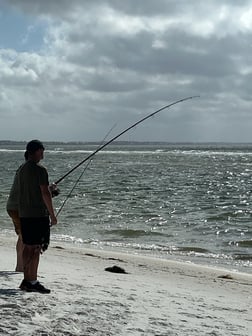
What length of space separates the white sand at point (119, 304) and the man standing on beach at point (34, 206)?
1.55 ft

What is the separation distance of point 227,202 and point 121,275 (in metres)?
16.9

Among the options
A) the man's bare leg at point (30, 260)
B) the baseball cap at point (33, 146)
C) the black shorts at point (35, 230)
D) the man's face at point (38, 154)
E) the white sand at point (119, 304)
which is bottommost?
the white sand at point (119, 304)

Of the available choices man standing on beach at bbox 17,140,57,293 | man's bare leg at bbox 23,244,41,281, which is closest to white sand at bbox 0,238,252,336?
man's bare leg at bbox 23,244,41,281

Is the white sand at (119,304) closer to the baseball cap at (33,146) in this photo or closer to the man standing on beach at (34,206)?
the man standing on beach at (34,206)

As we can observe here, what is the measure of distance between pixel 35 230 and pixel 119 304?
1.18m

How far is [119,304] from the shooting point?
6.07 meters

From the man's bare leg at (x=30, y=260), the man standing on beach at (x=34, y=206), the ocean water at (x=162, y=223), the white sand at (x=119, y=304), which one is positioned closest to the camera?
the white sand at (x=119, y=304)

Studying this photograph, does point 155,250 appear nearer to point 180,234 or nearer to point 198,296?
point 180,234

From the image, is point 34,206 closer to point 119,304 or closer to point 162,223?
point 119,304

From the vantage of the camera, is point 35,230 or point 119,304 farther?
point 35,230

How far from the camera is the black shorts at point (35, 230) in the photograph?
625 centimetres

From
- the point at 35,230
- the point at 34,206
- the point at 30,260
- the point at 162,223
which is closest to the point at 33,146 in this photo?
the point at 34,206

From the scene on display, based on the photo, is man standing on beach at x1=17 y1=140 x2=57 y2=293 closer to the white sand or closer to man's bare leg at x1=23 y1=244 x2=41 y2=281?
man's bare leg at x1=23 y1=244 x2=41 y2=281

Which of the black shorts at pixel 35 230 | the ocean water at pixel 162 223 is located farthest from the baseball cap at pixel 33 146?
the ocean water at pixel 162 223
